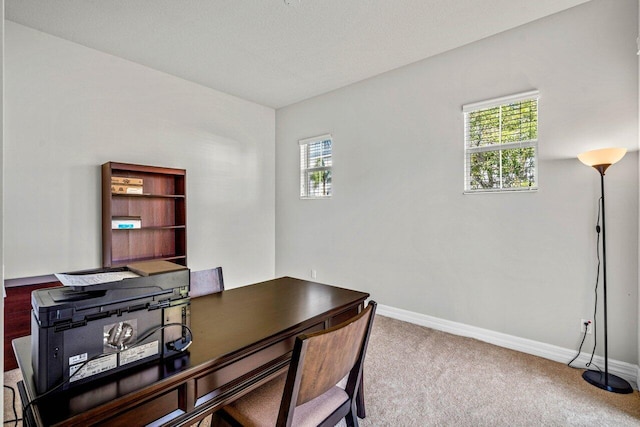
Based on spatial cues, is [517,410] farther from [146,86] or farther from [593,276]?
[146,86]

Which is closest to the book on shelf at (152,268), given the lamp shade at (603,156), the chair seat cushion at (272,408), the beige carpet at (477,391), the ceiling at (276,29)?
the chair seat cushion at (272,408)

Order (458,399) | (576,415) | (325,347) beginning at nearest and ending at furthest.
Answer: (325,347) < (576,415) < (458,399)

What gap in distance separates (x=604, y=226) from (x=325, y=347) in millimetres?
2538

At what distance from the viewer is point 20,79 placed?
2.67 m

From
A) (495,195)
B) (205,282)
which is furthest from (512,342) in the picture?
(205,282)

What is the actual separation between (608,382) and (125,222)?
4.25 metres

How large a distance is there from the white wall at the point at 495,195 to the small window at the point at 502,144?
8 centimetres

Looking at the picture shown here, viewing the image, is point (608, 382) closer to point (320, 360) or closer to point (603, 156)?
point (603, 156)

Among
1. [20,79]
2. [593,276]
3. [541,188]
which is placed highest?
[20,79]

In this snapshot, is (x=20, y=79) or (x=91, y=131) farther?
(x=91, y=131)

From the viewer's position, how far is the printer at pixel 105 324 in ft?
2.63

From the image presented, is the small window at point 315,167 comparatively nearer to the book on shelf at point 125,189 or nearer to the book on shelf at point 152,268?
the book on shelf at point 125,189

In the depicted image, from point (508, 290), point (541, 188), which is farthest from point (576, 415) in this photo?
point (541, 188)

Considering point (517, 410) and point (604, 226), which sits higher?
point (604, 226)
